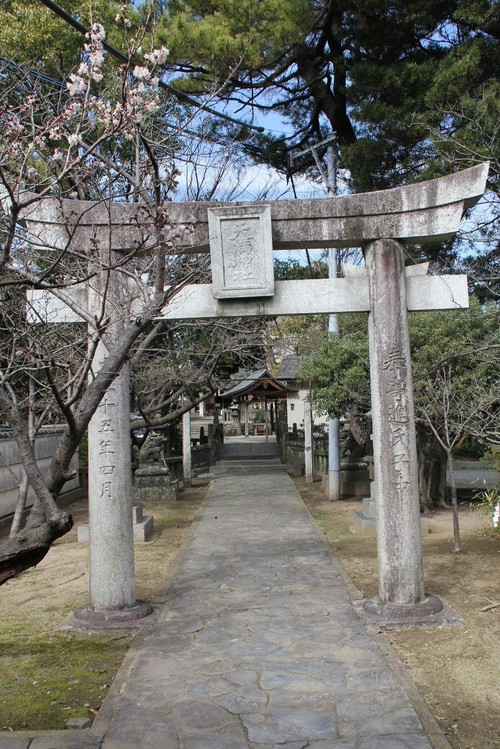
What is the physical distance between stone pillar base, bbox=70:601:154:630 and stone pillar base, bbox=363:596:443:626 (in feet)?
8.04

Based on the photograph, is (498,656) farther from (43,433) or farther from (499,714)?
(43,433)

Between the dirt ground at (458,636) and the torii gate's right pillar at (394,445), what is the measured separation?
1.69 feet

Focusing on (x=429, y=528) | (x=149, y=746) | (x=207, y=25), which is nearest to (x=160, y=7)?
(x=207, y=25)

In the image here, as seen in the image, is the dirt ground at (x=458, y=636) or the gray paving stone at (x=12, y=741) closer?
the gray paving stone at (x=12, y=741)

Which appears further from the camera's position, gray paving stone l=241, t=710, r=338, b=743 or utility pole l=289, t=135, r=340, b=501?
utility pole l=289, t=135, r=340, b=501

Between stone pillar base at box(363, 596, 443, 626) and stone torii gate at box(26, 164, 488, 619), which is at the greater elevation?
stone torii gate at box(26, 164, 488, 619)

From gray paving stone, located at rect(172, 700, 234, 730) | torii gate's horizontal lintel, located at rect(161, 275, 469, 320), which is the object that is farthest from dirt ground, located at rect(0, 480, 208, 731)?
torii gate's horizontal lintel, located at rect(161, 275, 469, 320)

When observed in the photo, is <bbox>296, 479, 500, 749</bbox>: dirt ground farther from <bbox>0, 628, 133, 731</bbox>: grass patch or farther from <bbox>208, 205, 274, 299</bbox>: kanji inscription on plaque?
<bbox>208, 205, 274, 299</bbox>: kanji inscription on plaque

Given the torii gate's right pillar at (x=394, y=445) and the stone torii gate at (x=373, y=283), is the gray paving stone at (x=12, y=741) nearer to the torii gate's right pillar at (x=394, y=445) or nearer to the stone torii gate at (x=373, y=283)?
the stone torii gate at (x=373, y=283)

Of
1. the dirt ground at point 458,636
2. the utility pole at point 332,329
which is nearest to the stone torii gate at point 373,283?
the dirt ground at point 458,636

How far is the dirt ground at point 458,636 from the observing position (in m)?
4.89

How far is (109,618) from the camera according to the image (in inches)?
282

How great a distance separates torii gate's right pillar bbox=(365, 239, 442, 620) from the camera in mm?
7211

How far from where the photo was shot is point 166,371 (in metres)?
16.0
